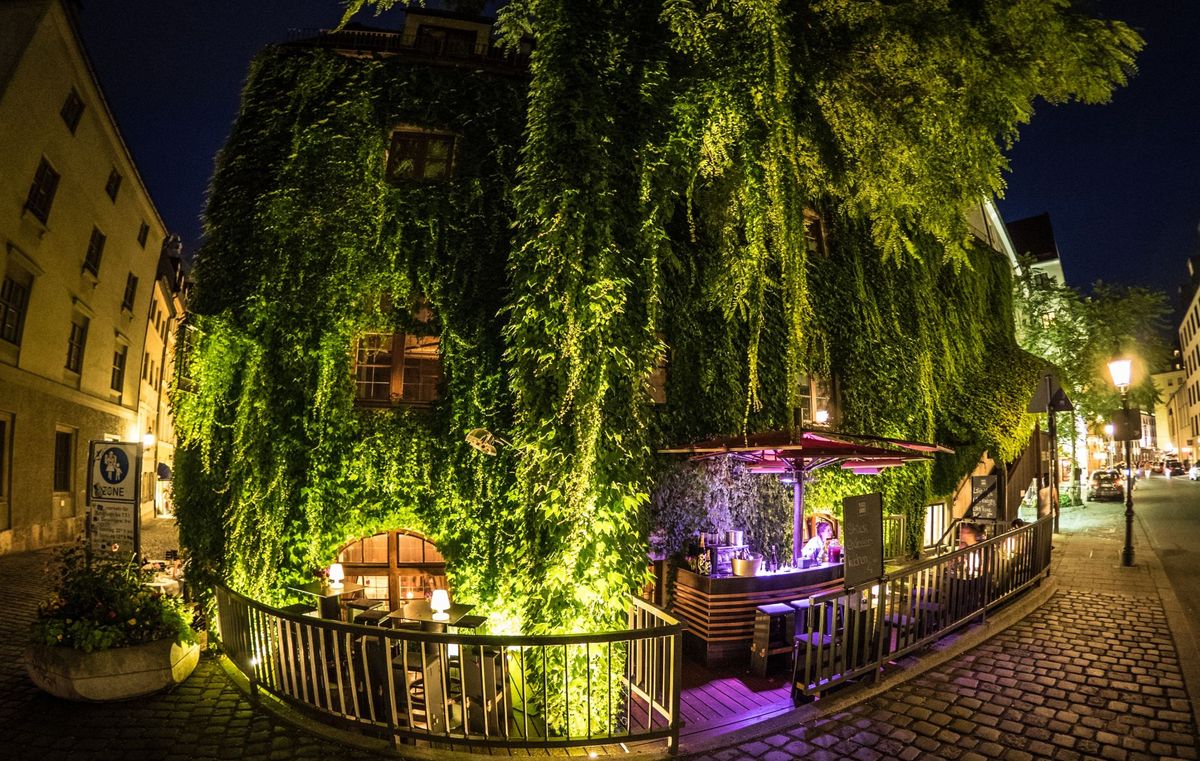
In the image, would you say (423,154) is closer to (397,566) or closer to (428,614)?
(397,566)

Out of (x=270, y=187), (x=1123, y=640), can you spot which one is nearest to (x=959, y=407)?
(x=1123, y=640)

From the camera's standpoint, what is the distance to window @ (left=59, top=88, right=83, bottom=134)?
1920cm

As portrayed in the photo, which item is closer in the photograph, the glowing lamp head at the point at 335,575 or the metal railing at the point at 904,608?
the metal railing at the point at 904,608

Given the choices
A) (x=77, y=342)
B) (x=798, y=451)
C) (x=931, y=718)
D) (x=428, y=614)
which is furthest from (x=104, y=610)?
(x=77, y=342)

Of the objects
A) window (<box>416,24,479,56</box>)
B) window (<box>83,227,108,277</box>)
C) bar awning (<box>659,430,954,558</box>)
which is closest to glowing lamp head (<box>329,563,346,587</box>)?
bar awning (<box>659,430,954,558</box>)

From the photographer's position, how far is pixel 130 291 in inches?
1040

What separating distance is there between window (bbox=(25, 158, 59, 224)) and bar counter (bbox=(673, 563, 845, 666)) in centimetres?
2116

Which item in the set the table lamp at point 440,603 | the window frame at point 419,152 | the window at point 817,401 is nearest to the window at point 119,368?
the window frame at point 419,152

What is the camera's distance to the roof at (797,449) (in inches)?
337

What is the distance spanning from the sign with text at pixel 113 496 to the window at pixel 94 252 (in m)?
18.1

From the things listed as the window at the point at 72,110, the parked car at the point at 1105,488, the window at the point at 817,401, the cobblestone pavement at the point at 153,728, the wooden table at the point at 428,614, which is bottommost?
the parked car at the point at 1105,488

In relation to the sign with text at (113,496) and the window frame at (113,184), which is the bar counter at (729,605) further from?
the window frame at (113,184)

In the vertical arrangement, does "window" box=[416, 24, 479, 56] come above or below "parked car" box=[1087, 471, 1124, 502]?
above

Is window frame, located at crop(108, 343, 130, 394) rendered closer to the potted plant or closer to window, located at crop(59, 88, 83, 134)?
window, located at crop(59, 88, 83, 134)
